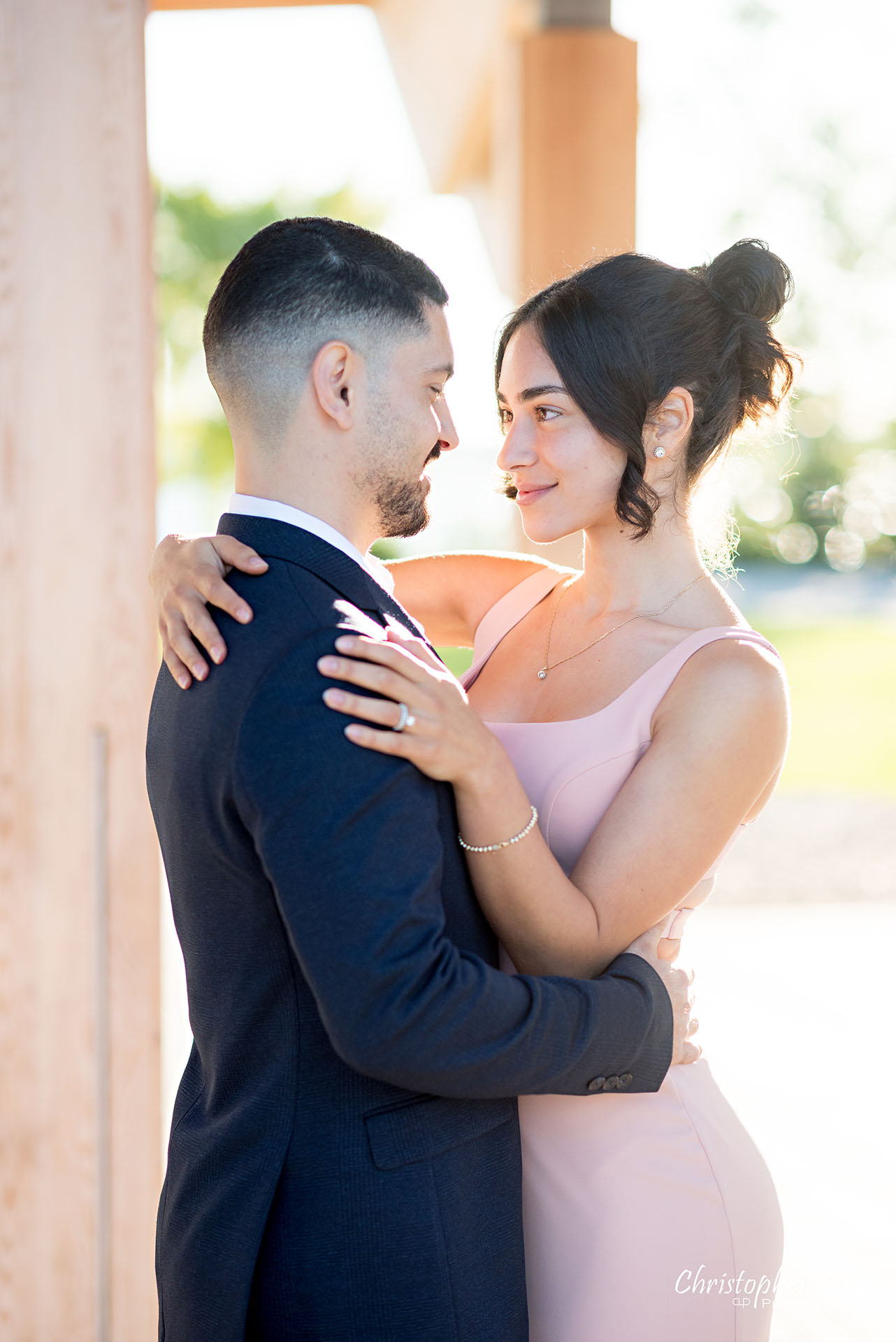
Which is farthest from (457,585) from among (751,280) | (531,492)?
(751,280)

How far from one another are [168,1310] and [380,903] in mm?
639

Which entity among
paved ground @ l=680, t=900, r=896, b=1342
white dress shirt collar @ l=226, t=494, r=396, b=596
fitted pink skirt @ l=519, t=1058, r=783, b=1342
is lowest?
paved ground @ l=680, t=900, r=896, b=1342

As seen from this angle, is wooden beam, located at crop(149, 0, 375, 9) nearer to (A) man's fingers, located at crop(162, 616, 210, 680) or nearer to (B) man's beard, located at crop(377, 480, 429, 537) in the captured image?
(B) man's beard, located at crop(377, 480, 429, 537)

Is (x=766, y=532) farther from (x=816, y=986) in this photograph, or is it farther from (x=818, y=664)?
(x=816, y=986)

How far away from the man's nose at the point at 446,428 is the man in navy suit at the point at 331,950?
2 centimetres

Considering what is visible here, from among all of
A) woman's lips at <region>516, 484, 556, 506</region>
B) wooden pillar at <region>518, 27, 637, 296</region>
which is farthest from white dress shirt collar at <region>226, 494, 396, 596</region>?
wooden pillar at <region>518, 27, 637, 296</region>

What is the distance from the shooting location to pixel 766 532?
30172 millimetres

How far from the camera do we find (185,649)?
1.21 metres

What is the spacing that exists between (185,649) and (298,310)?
383 millimetres

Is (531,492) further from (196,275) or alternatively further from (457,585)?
(196,275)

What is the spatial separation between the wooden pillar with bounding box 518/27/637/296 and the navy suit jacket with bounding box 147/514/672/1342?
2.55 metres

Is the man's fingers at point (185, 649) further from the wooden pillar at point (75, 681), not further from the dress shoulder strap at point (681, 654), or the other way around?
the wooden pillar at point (75, 681)

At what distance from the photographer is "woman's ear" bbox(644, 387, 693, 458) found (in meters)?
1.76

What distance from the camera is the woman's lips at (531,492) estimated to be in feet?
5.96
